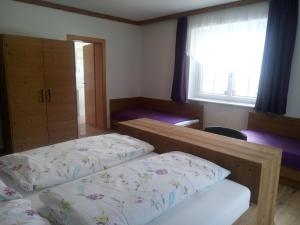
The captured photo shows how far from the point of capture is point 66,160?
1.46 meters

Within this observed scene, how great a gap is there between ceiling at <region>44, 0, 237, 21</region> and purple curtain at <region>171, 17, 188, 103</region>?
0.28 meters

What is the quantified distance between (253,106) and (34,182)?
313 cm

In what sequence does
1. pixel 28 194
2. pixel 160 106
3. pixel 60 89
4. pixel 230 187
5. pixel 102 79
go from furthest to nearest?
pixel 160 106
pixel 102 79
pixel 60 89
pixel 230 187
pixel 28 194

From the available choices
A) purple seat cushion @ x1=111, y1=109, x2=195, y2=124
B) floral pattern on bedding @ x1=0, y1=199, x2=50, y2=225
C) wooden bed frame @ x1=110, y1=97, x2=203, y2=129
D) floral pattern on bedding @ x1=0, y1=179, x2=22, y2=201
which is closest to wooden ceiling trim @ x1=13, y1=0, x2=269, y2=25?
wooden bed frame @ x1=110, y1=97, x2=203, y2=129

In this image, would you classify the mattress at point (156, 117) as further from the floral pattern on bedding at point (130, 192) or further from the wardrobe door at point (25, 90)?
the floral pattern on bedding at point (130, 192)

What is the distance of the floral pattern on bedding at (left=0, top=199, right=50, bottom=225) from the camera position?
2.84 feet

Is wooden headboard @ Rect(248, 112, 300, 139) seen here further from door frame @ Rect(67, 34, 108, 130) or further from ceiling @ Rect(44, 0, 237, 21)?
door frame @ Rect(67, 34, 108, 130)

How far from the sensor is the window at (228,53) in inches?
129

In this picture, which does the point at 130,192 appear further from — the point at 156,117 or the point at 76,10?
the point at 76,10

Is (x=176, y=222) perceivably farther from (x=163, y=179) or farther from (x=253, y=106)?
(x=253, y=106)

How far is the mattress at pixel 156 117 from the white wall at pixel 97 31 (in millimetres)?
488

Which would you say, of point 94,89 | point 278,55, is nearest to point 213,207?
point 278,55

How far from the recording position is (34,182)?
1240 millimetres

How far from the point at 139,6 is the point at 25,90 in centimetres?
218
